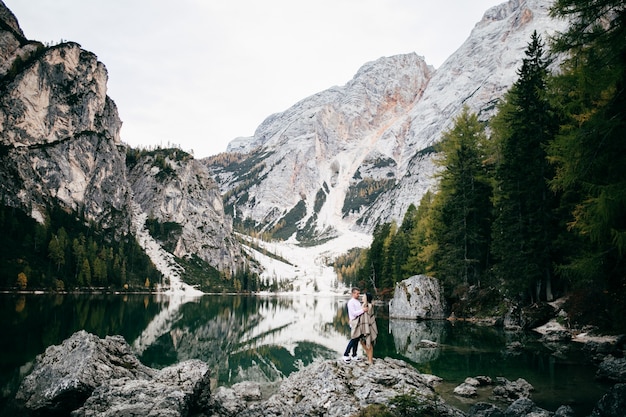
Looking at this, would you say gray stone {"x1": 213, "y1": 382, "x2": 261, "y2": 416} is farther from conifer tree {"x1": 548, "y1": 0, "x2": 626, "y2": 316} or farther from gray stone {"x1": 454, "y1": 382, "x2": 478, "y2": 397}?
conifer tree {"x1": 548, "y1": 0, "x2": 626, "y2": 316}

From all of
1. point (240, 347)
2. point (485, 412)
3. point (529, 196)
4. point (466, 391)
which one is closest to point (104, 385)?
point (485, 412)

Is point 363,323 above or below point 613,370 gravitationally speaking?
above

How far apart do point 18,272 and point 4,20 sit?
456 ft

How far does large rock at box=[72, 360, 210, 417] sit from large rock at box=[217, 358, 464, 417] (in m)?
1.56

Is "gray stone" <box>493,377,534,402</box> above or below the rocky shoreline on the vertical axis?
below

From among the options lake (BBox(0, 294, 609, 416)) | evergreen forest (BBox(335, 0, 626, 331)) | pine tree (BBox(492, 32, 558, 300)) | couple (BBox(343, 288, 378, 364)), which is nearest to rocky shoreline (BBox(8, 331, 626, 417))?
couple (BBox(343, 288, 378, 364))

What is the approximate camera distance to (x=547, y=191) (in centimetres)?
2959

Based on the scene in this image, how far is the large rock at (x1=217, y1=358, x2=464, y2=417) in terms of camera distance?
1028 cm

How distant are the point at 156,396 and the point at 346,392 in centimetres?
561

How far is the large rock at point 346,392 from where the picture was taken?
10281 mm

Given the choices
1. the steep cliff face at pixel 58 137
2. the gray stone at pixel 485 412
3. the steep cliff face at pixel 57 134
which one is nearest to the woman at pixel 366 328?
the gray stone at pixel 485 412

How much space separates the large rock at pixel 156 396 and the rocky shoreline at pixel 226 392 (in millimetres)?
26

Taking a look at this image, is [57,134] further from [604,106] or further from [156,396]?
[604,106]

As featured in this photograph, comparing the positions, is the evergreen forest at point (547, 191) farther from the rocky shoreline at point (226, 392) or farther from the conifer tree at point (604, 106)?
the rocky shoreline at point (226, 392)
